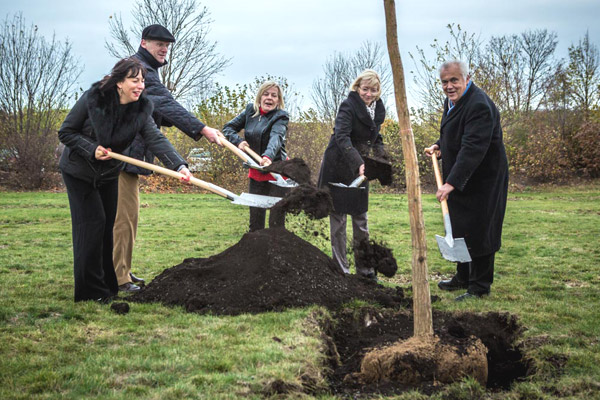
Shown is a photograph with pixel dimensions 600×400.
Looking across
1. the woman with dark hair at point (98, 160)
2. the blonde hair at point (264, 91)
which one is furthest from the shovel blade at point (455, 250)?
the blonde hair at point (264, 91)

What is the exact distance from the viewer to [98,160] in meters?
4.63

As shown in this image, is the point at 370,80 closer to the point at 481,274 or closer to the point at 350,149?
the point at 350,149

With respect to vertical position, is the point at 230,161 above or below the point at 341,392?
above

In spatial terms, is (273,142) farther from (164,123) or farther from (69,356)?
(69,356)

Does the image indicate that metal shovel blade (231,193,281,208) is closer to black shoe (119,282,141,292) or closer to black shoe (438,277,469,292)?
black shoe (119,282,141,292)

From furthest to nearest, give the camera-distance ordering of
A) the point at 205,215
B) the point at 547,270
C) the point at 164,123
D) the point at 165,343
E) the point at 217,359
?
the point at 205,215
the point at 547,270
the point at 164,123
the point at 165,343
the point at 217,359

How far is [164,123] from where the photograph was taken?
6039 mm

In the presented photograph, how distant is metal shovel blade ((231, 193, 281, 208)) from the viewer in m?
5.22

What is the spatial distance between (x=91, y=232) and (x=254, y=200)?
151cm

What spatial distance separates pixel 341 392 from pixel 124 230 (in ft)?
9.93

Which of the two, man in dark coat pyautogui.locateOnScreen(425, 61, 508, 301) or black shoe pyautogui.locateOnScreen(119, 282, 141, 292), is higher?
man in dark coat pyautogui.locateOnScreen(425, 61, 508, 301)

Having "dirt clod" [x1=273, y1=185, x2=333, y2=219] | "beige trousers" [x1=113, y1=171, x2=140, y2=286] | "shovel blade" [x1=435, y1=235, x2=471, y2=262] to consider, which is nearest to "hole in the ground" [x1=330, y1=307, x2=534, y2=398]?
"shovel blade" [x1=435, y1=235, x2=471, y2=262]

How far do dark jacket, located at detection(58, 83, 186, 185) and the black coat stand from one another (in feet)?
9.40

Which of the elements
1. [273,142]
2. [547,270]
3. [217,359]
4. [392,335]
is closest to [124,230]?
[273,142]
